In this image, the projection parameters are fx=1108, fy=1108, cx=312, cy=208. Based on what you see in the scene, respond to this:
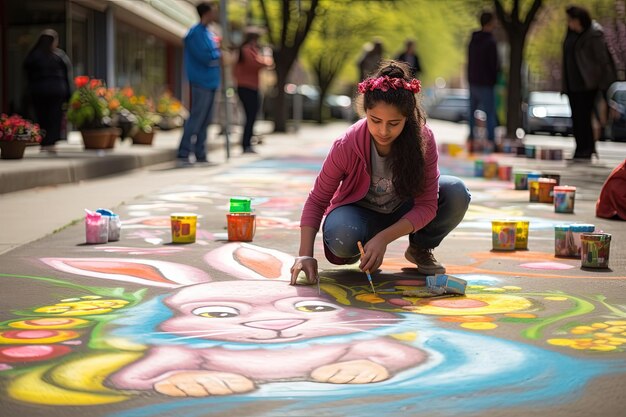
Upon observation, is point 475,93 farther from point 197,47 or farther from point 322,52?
point 322,52

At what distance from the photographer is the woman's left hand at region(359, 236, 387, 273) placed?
536 cm

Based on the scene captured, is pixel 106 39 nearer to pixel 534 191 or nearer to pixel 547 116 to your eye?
pixel 547 116

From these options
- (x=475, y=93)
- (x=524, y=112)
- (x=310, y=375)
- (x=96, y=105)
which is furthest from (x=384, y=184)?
(x=524, y=112)

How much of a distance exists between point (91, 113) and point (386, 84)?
10389 mm

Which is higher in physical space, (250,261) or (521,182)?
(521,182)

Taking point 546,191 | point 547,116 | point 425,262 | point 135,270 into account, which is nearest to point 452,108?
point 547,116

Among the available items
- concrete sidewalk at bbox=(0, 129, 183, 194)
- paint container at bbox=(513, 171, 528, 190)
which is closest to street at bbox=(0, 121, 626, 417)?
paint container at bbox=(513, 171, 528, 190)

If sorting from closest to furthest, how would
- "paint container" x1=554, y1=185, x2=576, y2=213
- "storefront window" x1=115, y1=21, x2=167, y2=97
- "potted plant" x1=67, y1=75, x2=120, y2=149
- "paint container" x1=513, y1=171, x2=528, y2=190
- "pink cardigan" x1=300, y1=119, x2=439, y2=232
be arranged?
"pink cardigan" x1=300, y1=119, x2=439, y2=232, "paint container" x1=554, y1=185, x2=576, y2=213, "paint container" x1=513, y1=171, x2=528, y2=190, "potted plant" x1=67, y1=75, x2=120, y2=149, "storefront window" x1=115, y1=21, x2=167, y2=97

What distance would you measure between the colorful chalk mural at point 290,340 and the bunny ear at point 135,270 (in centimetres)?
1

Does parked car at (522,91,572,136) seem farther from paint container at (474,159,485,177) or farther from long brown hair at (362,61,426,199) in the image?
long brown hair at (362,61,426,199)

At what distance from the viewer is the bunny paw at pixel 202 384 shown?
362 cm

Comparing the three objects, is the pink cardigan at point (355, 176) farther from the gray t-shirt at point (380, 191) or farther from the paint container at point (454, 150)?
the paint container at point (454, 150)

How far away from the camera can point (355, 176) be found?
5.70 metres

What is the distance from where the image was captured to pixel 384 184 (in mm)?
5754
